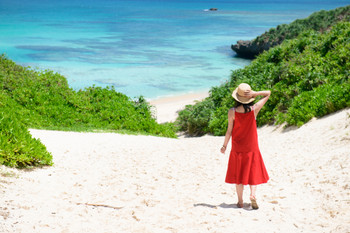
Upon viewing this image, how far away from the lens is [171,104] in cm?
2495

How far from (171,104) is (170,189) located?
17974mm

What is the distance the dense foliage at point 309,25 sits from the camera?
1158 inches

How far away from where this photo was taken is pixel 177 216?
18.4 feet

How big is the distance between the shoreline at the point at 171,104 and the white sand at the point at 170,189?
10859mm

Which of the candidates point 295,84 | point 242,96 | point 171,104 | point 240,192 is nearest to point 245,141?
point 242,96

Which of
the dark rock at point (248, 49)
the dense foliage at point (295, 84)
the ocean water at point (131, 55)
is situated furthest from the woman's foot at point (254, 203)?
the dark rock at point (248, 49)

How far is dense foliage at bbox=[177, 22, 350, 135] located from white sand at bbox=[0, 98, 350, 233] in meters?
1.25

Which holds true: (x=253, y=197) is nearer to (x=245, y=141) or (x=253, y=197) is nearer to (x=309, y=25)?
(x=245, y=141)

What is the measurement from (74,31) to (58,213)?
197 ft

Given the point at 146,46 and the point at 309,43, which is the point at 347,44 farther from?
the point at 146,46

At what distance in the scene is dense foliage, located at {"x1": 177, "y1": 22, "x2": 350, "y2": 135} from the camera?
39.1ft

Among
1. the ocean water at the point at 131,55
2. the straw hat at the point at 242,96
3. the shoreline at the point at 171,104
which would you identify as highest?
the ocean water at the point at 131,55

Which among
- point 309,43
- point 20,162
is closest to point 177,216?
point 20,162

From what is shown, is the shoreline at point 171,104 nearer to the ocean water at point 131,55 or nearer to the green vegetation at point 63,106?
the ocean water at point 131,55
